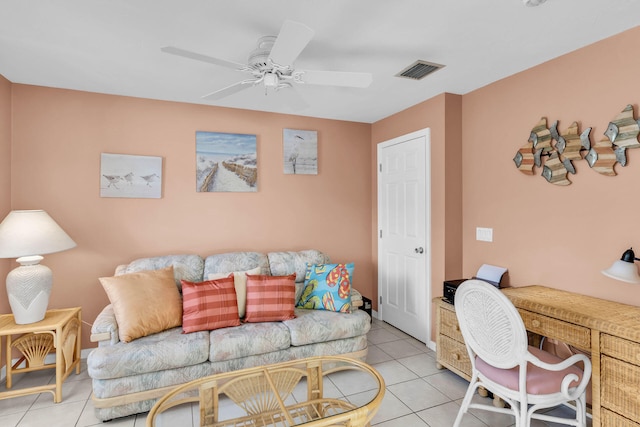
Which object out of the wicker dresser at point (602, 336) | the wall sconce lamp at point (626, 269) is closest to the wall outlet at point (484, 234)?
the wicker dresser at point (602, 336)

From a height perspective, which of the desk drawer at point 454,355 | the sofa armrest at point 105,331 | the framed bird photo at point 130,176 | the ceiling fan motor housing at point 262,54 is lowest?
the desk drawer at point 454,355

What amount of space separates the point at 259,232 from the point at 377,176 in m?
1.54

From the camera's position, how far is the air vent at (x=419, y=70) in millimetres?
2479

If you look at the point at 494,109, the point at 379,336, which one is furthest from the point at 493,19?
the point at 379,336

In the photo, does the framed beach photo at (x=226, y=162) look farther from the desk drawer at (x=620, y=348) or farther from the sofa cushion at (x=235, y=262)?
the desk drawer at (x=620, y=348)

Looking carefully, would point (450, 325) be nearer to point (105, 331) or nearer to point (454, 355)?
point (454, 355)

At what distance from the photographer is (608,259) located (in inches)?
83.0

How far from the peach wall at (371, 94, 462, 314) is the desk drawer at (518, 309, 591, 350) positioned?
1038 millimetres

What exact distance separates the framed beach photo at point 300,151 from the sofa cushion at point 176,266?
137 centimetres

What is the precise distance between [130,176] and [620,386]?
374 centimetres

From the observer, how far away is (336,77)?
2.02 m

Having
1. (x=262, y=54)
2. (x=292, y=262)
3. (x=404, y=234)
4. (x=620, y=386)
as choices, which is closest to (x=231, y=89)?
(x=262, y=54)

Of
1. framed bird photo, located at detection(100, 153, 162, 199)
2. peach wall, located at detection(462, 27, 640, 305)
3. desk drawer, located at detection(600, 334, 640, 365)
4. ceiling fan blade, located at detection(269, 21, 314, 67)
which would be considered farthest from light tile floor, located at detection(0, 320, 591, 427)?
ceiling fan blade, located at detection(269, 21, 314, 67)

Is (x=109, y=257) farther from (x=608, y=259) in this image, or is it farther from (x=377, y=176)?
(x=608, y=259)
